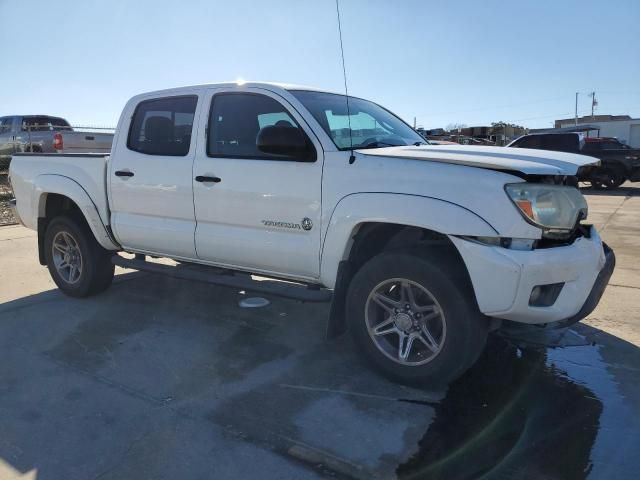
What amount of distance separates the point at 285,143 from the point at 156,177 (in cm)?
156

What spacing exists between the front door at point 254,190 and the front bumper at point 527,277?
3.82 feet

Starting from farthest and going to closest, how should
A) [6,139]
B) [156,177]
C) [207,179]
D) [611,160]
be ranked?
[611,160]
[6,139]
[156,177]
[207,179]

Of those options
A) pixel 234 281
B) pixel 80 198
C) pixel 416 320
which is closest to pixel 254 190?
pixel 234 281

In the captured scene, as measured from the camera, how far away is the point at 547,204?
321 centimetres

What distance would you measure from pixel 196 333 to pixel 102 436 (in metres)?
1.66

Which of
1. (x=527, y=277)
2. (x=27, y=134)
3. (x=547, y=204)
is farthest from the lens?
(x=27, y=134)

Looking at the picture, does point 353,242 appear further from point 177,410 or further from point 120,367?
point 120,367

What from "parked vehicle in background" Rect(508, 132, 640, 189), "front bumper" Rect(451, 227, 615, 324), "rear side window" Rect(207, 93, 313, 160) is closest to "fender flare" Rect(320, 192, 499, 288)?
"front bumper" Rect(451, 227, 615, 324)

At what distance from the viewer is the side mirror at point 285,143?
372 cm

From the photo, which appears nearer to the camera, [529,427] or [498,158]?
[529,427]

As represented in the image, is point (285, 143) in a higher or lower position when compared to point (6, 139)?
lower

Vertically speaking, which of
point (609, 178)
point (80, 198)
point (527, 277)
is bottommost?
point (527, 277)

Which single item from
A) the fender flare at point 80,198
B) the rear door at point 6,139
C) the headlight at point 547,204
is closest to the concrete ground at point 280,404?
the fender flare at point 80,198

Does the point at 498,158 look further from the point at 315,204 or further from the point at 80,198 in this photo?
the point at 80,198
